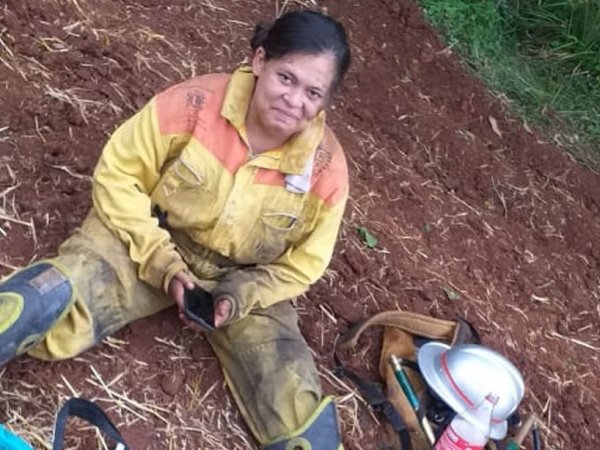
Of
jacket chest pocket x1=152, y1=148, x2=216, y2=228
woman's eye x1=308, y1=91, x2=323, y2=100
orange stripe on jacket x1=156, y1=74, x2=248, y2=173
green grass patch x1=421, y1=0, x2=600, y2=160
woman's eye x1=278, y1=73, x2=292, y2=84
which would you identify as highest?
woman's eye x1=278, y1=73, x2=292, y2=84

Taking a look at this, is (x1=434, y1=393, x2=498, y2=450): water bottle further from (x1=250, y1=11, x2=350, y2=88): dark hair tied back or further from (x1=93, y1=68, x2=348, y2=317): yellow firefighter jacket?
(x1=250, y1=11, x2=350, y2=88): dark hair tied back

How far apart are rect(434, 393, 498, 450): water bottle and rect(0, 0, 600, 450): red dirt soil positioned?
21 cm

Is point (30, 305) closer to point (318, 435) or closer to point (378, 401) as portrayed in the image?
point (318, 435)

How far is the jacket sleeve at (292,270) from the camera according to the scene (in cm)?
302

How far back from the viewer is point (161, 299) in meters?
3.05

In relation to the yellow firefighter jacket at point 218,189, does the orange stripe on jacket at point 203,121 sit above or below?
above

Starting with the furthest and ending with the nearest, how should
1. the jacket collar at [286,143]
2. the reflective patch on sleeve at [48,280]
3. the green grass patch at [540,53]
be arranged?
the green grass patch at [540,53] → the jacket collar at [286,143] → the reflective patch on sleeve at [48,280]

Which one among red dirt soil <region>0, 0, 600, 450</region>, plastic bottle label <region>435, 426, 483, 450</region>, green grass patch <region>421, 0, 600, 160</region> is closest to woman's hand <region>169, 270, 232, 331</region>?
red dirt soil <region>0, 0, 600, 450</region>

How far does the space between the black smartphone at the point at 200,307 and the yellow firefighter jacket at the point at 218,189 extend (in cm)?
4

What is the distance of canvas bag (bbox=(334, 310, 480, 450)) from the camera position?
10.7ft

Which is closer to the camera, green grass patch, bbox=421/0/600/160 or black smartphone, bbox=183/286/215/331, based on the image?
black smartphone, bbox=183/286/215/331

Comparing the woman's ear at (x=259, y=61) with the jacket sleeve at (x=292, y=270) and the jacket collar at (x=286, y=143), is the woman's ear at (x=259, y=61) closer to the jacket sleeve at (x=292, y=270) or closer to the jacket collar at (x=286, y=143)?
the jacket collar at (x=286, y=143)

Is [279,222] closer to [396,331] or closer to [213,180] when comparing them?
[213,180]

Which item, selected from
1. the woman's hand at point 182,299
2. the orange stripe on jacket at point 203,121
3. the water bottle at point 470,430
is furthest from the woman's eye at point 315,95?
the water bottle at point 470,430
